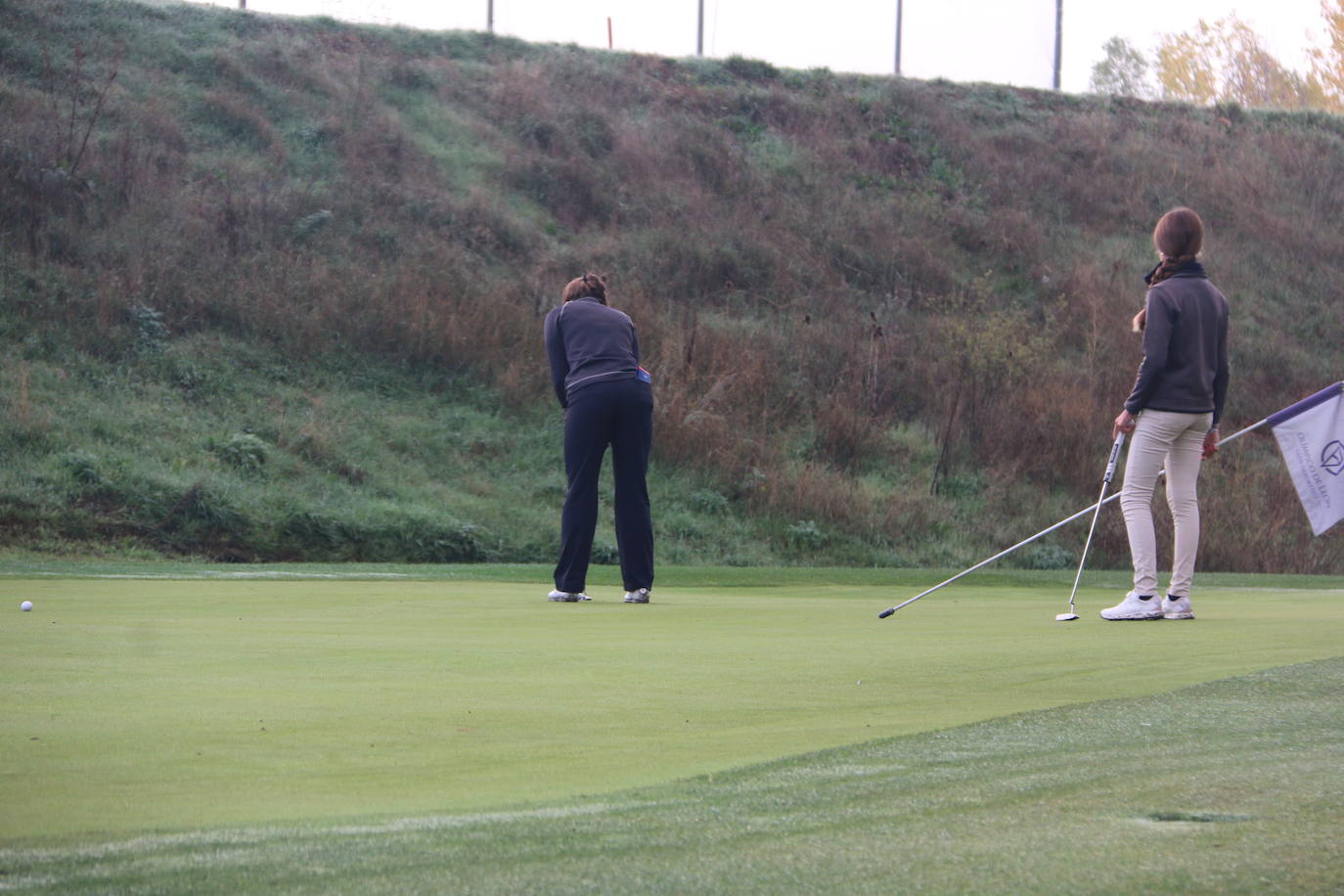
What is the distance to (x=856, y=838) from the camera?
7.97 ft

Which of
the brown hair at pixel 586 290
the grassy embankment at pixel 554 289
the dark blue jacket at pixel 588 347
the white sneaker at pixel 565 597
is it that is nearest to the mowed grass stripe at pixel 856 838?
the white sneaker at pixel 565 597

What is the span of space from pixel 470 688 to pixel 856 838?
2062 mm

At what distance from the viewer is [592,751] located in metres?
3.33

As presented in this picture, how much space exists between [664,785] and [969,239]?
2483cm

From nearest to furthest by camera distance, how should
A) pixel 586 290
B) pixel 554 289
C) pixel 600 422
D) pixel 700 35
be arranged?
pixel 600 422 → pixel 586 290 → pixel 554 289 → pixel 700 35

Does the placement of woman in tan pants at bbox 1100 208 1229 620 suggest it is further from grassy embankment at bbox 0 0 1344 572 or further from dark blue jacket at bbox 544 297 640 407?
grassy embankment at bbox 0 0 1344 572

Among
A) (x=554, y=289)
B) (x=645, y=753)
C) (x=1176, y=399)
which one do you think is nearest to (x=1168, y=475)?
(x=1176, y=399)

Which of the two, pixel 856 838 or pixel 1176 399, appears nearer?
pixel 856 838

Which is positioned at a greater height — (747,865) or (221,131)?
(221,131)

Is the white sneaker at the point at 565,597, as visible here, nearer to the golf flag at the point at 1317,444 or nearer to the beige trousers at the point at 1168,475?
the beige trousers at the point at 1168,475

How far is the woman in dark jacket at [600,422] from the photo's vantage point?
345 inches

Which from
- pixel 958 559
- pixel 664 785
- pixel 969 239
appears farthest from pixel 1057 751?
pixel 969 239

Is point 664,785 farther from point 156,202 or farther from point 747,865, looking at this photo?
point 156,202

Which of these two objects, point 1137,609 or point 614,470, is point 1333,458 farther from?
point 614,470
